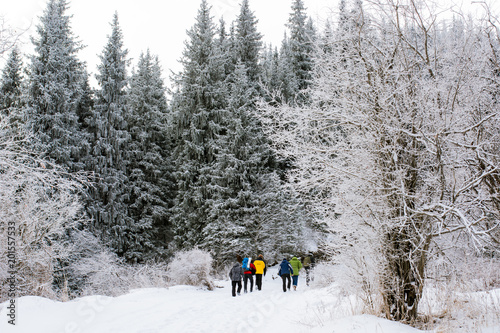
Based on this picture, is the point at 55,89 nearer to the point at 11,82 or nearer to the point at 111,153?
the point at 111,153

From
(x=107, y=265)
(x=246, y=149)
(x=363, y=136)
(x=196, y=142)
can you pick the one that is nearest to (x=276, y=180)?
(x=246, y=149)

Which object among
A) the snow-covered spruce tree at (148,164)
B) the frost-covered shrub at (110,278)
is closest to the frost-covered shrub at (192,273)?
the frost-covered shrub at (110,278)

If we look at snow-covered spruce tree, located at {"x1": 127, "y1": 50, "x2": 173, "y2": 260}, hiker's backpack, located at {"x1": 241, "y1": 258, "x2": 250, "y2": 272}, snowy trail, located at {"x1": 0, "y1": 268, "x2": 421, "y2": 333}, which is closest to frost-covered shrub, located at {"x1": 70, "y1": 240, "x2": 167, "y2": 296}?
hiker's backpack, located at {"x1": 241, "y1": 258, "x2": 250, "y2": 272}

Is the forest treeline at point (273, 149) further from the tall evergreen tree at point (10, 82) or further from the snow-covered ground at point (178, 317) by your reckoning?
the snow-covered ground at point (178, 317)

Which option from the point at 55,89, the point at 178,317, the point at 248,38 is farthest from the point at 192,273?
the point at 248,38

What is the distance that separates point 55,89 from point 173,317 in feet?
61.4

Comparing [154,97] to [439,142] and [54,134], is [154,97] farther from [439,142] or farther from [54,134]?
[439,142]

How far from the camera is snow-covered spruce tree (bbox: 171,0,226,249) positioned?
2303cm

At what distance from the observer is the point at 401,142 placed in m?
5.05

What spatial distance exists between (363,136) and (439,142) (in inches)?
51.9

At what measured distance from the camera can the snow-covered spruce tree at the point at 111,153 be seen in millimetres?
21938

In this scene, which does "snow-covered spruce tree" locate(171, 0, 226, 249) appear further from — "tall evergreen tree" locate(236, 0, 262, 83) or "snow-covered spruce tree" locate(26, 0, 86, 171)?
"snow-covered spruce tree" locate(26, 0, 86, 171)

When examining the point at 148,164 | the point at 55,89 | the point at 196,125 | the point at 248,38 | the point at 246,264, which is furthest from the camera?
the point at 248,38

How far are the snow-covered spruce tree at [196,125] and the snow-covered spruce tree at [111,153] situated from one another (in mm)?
3817
